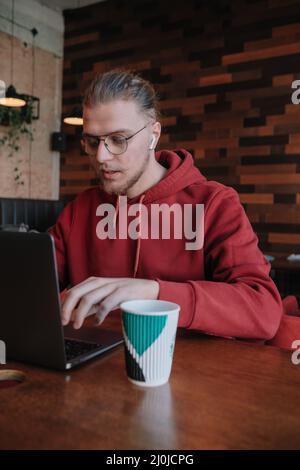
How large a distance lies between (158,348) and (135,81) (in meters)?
1.00

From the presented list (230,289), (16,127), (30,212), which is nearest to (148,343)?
(230,289)

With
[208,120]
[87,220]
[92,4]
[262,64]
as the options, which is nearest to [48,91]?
[92,4]

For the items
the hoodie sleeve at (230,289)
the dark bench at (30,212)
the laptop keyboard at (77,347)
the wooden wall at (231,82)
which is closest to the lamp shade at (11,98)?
the dark bench at (30,212)

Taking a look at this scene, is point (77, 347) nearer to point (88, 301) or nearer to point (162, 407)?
point (88, 301)

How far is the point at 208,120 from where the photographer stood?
4.75m

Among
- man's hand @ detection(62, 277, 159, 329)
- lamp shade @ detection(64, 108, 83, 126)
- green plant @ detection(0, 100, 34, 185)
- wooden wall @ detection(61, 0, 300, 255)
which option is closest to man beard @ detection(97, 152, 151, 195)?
man's hand @ detection(62, 277, 159, 329)

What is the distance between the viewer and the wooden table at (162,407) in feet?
1.84

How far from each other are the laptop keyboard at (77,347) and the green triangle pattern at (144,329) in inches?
7.4

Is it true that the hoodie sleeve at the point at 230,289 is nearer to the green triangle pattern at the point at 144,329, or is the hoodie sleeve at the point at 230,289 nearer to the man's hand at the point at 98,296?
the man's hand at the point at 98,296

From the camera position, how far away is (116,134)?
1336 millimetres

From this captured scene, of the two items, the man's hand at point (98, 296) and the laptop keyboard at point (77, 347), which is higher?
the man's hand at point (98, 296)

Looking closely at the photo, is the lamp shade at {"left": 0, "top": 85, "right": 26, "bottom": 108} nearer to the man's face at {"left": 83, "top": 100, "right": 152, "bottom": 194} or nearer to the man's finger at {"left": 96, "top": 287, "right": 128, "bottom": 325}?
the man's face at {"left": 83, "top": 100, "right": 152, "bottom": 194}

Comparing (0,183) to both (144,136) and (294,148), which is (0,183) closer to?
(294,148)

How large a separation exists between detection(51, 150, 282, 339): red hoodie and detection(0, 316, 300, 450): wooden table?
135 mm
